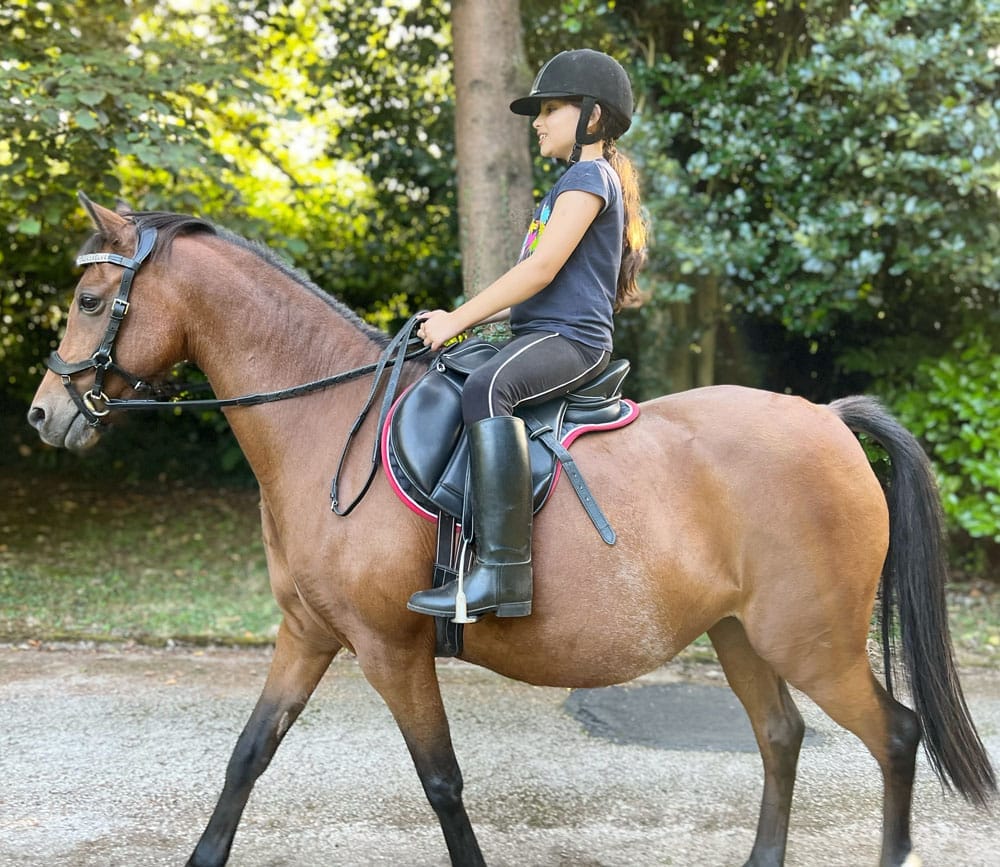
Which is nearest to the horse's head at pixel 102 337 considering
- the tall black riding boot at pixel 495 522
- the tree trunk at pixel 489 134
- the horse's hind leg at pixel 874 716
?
the tall black riding boot at pixel 495 522

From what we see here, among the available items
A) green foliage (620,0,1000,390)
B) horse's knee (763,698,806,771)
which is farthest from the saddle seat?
green foliage (620,0,1000,390)

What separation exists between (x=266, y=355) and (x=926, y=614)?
97.5 inches

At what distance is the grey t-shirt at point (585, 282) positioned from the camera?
119 inches

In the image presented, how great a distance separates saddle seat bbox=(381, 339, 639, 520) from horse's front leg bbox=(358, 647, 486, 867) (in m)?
0.51

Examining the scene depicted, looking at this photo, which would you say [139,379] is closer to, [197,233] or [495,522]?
[197,233]

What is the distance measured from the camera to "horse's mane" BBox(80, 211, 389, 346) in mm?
3068

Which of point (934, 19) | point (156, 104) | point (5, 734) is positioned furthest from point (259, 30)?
point (5, 734)

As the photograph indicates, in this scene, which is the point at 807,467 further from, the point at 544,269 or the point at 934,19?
the point at 934,19

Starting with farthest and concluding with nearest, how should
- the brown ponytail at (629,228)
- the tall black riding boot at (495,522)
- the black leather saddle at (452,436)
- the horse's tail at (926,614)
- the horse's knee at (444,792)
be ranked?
the horse's tail at (926,614), the brown ponytail at (629,228), the horse's knee at (444,792), the black leather saddle at (452,436), the tall black riding boot at (495,522)

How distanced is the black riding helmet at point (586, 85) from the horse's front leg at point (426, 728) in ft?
5.83

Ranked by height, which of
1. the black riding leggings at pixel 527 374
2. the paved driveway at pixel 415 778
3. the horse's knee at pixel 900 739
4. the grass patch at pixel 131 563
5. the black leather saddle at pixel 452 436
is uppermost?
the black riding leggings at pixel 527 374

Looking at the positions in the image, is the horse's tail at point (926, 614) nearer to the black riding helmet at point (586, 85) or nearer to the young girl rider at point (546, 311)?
the young girl rider at point (546, 311)

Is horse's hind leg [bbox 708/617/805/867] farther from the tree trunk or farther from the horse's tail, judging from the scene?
the tree trunk

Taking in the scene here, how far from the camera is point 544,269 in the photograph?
114 inches
